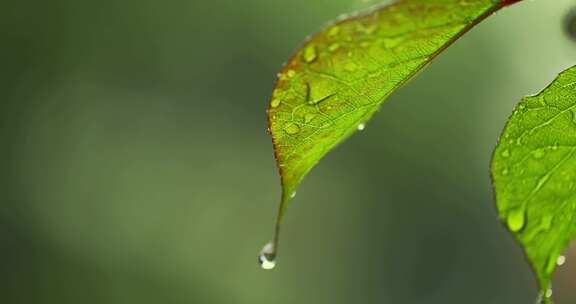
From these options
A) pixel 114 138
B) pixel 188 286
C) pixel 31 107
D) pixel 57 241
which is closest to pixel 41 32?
pixel 31 107

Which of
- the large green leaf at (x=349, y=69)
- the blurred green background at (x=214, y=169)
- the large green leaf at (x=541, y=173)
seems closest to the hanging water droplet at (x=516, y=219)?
the large green leaf at (x=541, y=173)

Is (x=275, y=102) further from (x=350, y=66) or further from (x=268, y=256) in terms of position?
(x=268, y=256)

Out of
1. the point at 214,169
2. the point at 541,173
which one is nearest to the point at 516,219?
the point at 541,173

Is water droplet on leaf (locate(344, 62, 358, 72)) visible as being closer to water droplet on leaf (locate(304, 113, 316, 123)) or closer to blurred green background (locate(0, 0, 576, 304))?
water droplet on leaf (locate(304, 113, 316, 123))

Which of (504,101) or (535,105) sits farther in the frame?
(504,101)

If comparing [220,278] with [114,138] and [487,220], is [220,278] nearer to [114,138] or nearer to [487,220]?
[114,138]

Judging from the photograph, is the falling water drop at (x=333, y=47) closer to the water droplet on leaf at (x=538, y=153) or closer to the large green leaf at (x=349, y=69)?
the large green leaf at (x=349, y=69)
